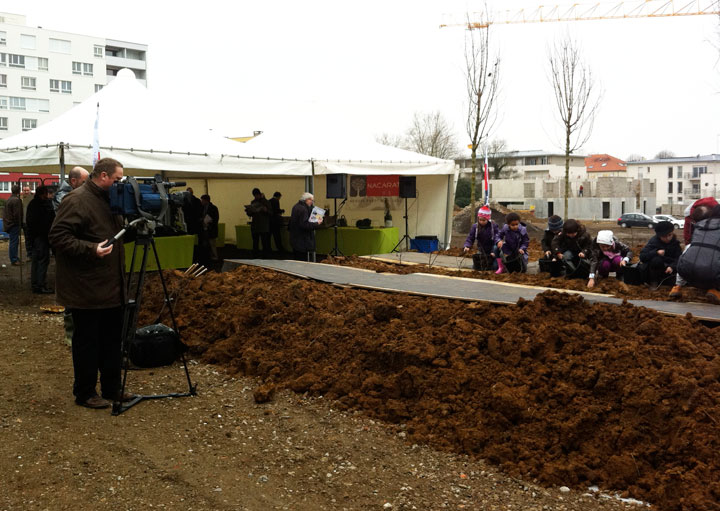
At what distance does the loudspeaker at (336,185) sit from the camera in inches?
531

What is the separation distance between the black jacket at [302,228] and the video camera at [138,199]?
7.10m

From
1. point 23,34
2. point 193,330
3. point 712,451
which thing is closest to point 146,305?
point 193,330

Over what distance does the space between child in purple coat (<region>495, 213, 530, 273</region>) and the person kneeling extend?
86 cm

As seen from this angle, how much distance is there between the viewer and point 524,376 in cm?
460

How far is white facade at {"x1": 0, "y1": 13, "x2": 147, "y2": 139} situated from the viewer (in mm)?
65688

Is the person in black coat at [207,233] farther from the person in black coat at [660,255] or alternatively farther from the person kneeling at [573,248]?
the person in black coat at [660,255]

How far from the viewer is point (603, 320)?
16.7 feet

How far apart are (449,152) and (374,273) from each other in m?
51.0

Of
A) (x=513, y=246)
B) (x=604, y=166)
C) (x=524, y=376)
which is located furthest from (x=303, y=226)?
(x=604, y=166)

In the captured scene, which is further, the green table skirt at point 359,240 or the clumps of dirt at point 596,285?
the green table skirt at point 359,240

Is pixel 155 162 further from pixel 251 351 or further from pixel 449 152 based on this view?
pixel 449 152

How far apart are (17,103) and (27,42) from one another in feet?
21.2

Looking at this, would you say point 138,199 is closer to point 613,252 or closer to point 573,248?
point 573,248

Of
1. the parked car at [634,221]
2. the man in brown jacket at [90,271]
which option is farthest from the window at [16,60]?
the man in brown jacket at [90,271]
